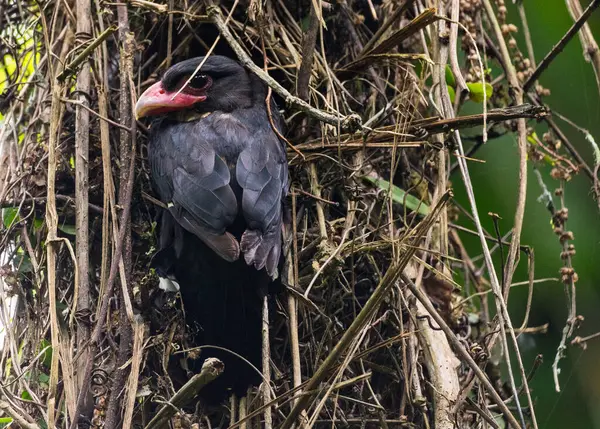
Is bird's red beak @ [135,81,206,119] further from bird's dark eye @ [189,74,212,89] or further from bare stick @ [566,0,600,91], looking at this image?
bare stick @ [566,0,600,91]

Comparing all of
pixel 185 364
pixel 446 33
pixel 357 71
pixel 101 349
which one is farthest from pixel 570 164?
pixel 101 349

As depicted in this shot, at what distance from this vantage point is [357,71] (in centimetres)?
377

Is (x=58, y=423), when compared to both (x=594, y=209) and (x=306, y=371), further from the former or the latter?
(x=594, y=209)

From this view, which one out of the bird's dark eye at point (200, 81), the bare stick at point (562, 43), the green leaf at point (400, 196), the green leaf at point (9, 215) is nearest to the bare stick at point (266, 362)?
the green leaf at point (400, 196)

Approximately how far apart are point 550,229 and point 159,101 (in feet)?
6.04

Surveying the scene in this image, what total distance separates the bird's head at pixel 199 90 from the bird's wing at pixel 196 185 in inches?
4.9

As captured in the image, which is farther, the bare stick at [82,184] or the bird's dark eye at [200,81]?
the bird's dark eye at [200,81]

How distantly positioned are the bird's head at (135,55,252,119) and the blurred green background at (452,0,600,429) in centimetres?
121

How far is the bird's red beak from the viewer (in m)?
3.46

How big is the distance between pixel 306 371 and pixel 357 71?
134 cm

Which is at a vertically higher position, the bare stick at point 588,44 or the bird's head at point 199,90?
the bare stick at point 588,44

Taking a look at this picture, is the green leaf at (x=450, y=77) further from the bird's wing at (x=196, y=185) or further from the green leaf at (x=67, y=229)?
the green leaf at (x=67, y=229)

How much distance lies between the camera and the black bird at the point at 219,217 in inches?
126

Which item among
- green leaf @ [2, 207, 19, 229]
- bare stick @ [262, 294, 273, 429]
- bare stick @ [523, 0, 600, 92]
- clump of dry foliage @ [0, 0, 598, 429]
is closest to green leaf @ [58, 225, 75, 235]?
clump of dry foliage @ [0, 0, 598, 429]
